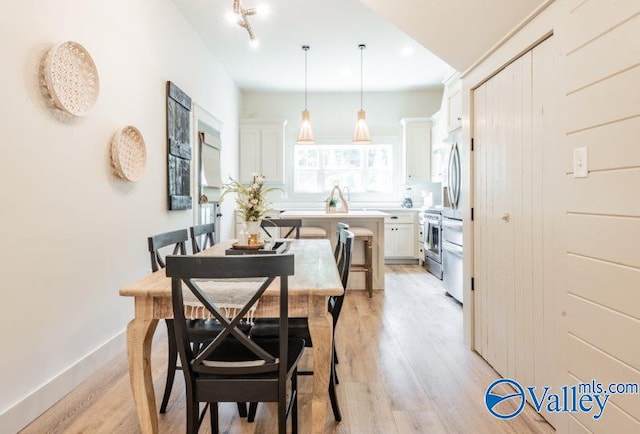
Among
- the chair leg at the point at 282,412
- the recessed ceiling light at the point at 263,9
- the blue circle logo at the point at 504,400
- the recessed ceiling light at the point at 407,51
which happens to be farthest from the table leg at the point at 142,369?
the recessed ceiling light at the point at 407,51

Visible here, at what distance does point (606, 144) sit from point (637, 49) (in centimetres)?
32

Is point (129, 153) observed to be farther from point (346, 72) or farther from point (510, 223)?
point (346, 72)

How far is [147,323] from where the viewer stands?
1.44 meters

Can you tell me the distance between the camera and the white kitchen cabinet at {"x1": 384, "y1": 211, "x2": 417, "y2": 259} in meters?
6.12

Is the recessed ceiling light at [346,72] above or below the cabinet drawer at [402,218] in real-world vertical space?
above

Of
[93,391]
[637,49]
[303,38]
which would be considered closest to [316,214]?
[303,38]

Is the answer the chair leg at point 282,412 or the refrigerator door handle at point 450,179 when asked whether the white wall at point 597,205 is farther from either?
the refrigerator door handle at point 450,179

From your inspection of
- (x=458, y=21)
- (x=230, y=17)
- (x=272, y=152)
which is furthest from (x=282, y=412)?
(x=272, y=152)

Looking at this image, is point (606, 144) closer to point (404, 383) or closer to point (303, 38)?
point (404, 383)

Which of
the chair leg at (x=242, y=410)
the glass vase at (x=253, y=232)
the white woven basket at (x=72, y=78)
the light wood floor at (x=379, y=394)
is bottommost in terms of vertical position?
the light wood floor at (x=379, y=394)

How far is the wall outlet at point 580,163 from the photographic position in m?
1.45

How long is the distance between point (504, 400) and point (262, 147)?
17.4ft

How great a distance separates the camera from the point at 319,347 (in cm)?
143

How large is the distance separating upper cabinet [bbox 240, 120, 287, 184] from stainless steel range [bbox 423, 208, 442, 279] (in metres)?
2.59
